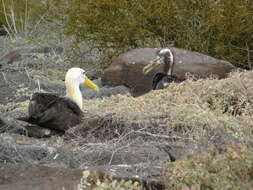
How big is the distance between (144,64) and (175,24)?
157 cm

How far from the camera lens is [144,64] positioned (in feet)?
34.7

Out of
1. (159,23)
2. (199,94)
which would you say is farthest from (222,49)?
(199,94)

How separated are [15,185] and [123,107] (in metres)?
2.95

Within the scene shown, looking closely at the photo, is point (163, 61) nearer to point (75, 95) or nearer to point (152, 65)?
point (152, 65)

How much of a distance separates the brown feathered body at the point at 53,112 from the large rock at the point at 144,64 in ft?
9.59

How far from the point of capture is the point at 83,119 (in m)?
7.23

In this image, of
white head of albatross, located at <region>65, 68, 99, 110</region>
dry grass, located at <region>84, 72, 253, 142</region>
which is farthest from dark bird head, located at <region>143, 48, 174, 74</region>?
dry grass, located at <region>84, 72, 253, 142</region>

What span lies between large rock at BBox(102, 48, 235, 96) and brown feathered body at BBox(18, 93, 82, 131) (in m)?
2.92

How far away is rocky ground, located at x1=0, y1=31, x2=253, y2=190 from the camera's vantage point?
463 centimetres

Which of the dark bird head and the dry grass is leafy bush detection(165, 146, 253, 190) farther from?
the dark bird head

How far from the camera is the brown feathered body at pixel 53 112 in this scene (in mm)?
7172

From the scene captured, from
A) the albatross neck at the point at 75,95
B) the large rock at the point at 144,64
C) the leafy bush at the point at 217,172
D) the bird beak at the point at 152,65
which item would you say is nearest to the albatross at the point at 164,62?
the bird beak at the point at 152,65

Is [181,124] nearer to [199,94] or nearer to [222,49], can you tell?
[199,94]

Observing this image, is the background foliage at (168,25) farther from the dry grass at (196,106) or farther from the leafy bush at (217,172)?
the leafy bush at (217,172)
